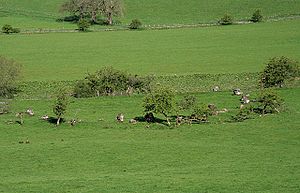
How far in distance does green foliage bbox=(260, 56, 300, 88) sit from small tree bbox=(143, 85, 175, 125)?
13.0 metres

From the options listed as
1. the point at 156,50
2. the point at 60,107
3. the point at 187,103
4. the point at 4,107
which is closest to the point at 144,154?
the point at 60,107

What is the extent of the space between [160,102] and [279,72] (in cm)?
1441

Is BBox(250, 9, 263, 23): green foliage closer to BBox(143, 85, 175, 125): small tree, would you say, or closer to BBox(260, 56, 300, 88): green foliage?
BBox(260, 56, 300, 88): green foliage

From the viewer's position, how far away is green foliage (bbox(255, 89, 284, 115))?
143 ft

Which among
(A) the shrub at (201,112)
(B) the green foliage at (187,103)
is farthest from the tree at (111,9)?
(A) the shrub at (201,112)

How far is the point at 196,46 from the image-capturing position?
7825 cm

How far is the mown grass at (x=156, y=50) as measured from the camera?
6456 cm

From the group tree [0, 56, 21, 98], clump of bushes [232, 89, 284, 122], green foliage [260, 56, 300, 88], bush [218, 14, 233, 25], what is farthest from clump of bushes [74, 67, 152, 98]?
bush [218, 14, 233, 25]

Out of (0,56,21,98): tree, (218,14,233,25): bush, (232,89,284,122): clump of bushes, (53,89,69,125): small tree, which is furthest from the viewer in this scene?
(218,14,233,25): bush

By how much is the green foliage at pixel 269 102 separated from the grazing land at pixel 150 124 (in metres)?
0.72

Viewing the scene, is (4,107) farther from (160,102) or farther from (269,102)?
(269,102)

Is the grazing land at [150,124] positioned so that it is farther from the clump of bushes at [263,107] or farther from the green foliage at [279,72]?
the green foliage at [279,72]

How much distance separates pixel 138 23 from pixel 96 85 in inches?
1750

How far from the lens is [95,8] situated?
321 ft
